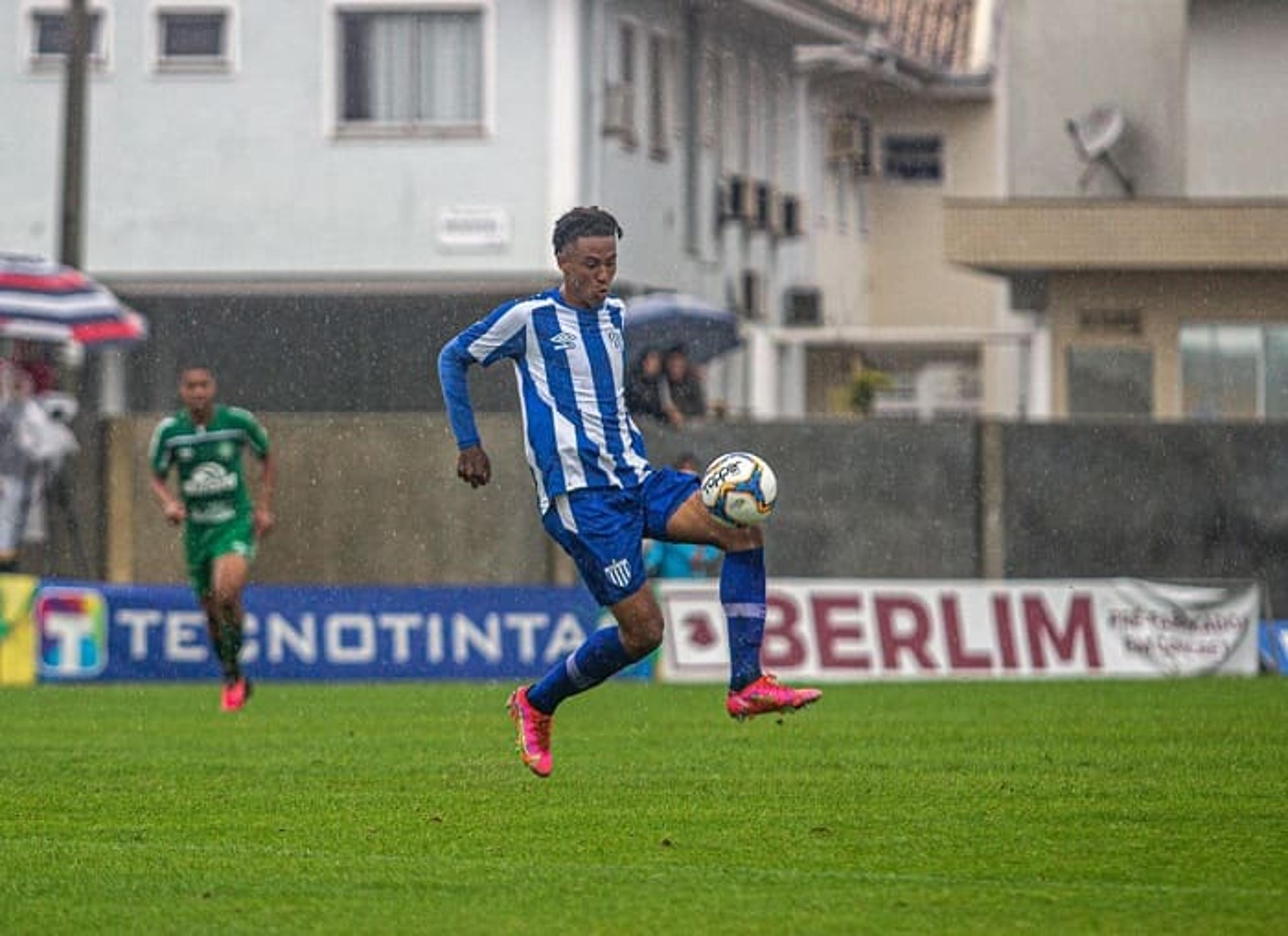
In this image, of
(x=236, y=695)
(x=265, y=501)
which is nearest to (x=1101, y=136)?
(x=265, y=501)

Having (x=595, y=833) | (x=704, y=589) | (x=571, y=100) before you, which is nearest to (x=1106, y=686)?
(x=704, y=589)

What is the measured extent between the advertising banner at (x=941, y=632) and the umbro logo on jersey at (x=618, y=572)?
1077cm

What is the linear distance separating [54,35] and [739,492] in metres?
27.2

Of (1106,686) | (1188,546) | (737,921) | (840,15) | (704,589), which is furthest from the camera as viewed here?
(840,15)

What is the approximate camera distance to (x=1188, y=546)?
2694cm

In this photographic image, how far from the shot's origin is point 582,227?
12023 millimetres

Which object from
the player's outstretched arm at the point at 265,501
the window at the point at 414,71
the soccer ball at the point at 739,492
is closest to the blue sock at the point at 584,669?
the soccer ball at the point at 739,492

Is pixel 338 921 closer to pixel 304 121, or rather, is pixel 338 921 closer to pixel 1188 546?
pixel 1188 546

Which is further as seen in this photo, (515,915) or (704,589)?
(704,589)

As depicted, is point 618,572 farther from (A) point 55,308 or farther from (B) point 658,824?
(A) point 55,308

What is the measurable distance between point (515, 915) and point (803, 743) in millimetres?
6550

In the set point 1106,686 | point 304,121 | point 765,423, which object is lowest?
point 1106,686

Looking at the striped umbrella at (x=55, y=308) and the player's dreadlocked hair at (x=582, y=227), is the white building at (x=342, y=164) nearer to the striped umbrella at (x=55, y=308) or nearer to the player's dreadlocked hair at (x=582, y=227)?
the striped umbrella at (x=55, y=308)

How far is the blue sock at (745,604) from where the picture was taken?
11883 mm
